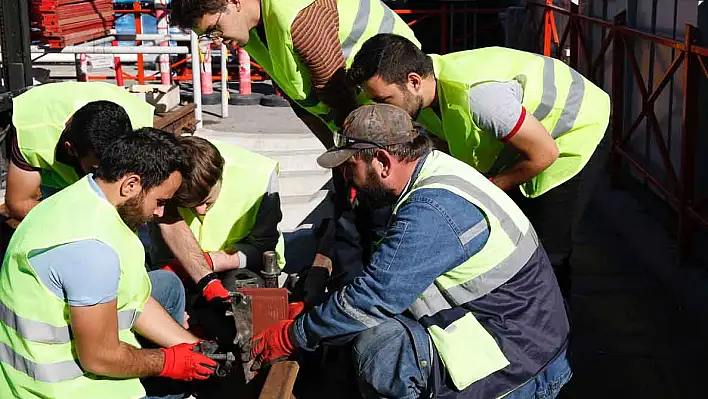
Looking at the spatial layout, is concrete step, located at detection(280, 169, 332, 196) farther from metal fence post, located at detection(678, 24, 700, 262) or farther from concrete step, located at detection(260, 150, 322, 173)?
metal fence post, located at detection(678, 24, 700, 262)

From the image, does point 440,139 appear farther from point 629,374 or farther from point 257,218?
point 629,374

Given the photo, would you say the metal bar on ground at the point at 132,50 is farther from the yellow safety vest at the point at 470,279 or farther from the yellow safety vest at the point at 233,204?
the yellow safety vest at the point at 470,279

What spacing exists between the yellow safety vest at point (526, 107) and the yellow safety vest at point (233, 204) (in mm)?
794

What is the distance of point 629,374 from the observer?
4172mm

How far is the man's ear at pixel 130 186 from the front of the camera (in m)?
2.68

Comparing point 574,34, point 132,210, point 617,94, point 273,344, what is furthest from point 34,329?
point 574,34

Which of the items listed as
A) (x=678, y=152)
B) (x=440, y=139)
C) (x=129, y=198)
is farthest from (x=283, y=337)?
(x=678, y=152)

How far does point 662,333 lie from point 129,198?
2.92m

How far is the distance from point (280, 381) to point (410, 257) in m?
0.72

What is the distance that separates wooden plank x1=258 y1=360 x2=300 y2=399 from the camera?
115 inches

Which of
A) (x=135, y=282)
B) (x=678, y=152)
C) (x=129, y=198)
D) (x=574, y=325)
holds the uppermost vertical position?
(x=129, y=198)

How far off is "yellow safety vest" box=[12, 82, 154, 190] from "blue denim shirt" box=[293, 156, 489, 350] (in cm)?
164

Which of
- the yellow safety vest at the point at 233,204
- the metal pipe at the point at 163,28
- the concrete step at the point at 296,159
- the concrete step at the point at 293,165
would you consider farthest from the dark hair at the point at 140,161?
the metal pipe at the point at 163,28

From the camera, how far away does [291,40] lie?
3.34 m
